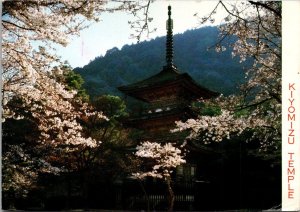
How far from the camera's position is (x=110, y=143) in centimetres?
1248

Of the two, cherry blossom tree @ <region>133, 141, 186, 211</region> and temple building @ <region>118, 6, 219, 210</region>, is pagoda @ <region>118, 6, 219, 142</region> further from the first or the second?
cherry blossom tree @ <region>133, 141, 186, 211</region>

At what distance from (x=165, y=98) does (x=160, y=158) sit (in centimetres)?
180

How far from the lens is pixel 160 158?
982 cm

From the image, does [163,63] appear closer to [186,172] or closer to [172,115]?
[172,115]

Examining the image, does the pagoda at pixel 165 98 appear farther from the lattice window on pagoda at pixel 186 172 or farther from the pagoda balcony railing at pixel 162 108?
the lattice window on pagoda at pixel 186 172

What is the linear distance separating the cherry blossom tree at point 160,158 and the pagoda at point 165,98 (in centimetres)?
38

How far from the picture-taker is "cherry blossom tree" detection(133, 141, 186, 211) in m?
9.45

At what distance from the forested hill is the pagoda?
128 inches

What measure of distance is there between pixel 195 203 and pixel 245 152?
15.5ft

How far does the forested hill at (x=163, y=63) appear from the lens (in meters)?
14.4
